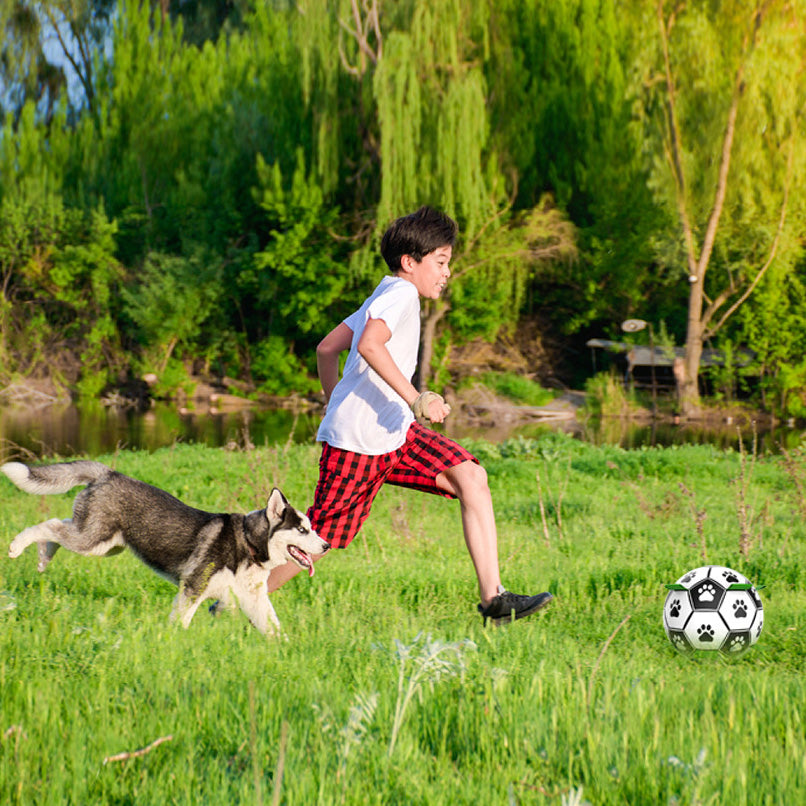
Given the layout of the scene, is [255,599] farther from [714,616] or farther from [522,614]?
[714,616]

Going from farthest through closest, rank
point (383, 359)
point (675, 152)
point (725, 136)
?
point (675, 152)
point (725, 136)
point (383, 359)

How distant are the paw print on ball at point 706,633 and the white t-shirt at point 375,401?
5.83 feet

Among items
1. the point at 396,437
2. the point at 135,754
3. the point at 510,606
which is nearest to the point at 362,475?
the point at 396,437

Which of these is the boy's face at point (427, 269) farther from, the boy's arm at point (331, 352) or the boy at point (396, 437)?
the boy's arm at point (331, 352)

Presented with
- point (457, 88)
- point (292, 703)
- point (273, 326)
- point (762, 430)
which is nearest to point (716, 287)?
point (762, 430)

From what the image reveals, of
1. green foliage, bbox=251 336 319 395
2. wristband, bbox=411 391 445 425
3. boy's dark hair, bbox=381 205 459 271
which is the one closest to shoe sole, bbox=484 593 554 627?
wristband, bbox=411 391 445 425

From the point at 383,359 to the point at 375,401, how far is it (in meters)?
0.39

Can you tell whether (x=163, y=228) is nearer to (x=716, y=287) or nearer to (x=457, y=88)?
(x=457, y=88)

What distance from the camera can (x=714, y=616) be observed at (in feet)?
15.8

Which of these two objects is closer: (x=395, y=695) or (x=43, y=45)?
(x=395, y=695)

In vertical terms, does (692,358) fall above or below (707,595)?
above

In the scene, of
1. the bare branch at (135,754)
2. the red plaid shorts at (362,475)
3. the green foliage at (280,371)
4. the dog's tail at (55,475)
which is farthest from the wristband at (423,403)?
the green foliage at (280,371)

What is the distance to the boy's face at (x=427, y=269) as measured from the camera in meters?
5.03

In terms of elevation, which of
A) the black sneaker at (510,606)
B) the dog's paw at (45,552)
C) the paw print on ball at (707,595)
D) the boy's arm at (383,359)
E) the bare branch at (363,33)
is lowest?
the black sneaker at (510,606)
